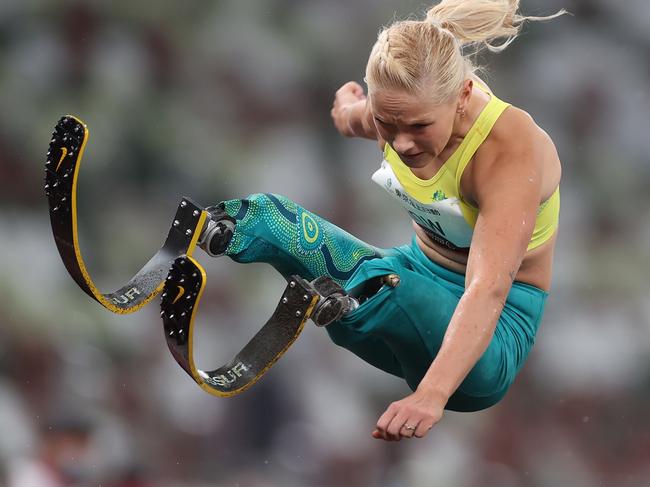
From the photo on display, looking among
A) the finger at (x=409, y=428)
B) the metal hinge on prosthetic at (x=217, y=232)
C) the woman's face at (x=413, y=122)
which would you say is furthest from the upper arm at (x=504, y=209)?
the metal hinge on prosthetic at (x=217, y=232)

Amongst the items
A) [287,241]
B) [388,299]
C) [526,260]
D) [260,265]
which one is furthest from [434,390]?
[260,265]

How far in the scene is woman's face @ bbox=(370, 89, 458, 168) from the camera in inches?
Result: 93.4

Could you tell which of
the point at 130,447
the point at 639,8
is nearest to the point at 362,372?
the point at 130,447

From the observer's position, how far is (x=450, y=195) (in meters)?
2.61

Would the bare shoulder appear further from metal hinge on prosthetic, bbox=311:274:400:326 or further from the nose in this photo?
metal hinge on prosthetic, bbox=311:274:400:326

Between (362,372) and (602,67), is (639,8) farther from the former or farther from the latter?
(362,372)

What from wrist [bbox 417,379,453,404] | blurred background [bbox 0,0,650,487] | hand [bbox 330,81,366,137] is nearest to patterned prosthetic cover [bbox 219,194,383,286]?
hand [bbox 330,81,366,137]

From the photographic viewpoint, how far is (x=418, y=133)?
7.96 feet

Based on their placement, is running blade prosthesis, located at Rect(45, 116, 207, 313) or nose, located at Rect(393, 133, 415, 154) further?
running blade prosthesis, located at Rect(45, 116, 207, 313)

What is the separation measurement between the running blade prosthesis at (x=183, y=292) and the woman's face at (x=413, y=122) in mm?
330

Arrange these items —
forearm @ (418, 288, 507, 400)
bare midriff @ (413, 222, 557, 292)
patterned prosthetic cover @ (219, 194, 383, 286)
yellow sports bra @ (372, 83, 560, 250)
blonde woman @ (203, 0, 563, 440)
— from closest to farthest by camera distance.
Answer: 1. forearm @ (418, 288, 507, 400)
2. blonde woman @ (203, 0, 563, 440)
3. yellow sports bra @ (372, 83, 560, 250)
4. patterned prosthetic cover @ (219, 194, 383, 286)
5. bare midriff @ (413, 222, 557, 292)

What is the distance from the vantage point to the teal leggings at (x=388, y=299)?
99.1 inches

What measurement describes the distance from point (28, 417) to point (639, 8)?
2.76 m

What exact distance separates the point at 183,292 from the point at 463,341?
0.56 m
